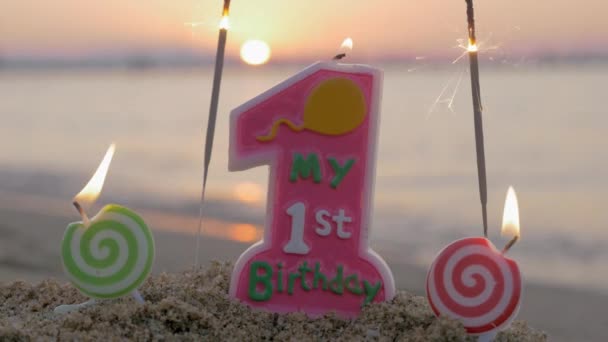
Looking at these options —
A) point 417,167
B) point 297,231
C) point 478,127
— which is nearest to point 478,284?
point 478,127

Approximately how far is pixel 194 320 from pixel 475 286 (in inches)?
35.5

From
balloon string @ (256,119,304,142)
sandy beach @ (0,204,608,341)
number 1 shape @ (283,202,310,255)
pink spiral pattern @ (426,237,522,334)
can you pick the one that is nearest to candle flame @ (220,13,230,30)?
balloon string @ (256,119,304,142)

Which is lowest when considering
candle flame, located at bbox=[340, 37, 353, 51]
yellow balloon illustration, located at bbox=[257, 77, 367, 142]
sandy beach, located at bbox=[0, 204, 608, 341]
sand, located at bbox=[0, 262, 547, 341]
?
sand, located at bbox=[0, 262, 547, 341]

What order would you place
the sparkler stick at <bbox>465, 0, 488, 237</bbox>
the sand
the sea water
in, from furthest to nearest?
the sea water, the sparkler stick at <bbox>465, 0, 488, 237</bbox>, the sand

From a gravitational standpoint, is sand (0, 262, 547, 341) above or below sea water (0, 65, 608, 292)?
below

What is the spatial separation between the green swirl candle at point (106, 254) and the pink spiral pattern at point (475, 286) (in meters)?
0.95

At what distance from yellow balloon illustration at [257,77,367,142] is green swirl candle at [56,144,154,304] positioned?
1.85 feet

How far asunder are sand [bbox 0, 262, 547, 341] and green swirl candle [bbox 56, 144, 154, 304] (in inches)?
2.6

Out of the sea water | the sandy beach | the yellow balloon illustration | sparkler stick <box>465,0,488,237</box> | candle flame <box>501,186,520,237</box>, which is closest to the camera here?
candle flame <box>501,186,520,237</box>

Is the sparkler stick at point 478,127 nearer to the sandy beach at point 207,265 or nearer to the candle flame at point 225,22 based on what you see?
the candle flame at point 225,22

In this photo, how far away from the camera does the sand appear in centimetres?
264

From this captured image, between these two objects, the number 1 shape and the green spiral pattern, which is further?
the number 1 shape

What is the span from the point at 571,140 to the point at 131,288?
876 centimetres

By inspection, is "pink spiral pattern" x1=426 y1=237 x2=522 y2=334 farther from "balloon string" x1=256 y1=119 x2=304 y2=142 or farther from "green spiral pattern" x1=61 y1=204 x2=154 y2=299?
"green spiral pattern" x1=61 y1=204 x2=154 y2=299
